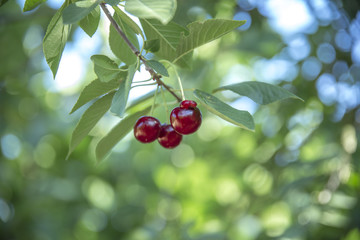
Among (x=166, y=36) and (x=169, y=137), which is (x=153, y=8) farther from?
(x=169, y=137)

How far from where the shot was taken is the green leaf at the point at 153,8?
0.59 m

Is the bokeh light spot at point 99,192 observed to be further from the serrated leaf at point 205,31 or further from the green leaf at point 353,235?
the serrated leaf at point 205,31

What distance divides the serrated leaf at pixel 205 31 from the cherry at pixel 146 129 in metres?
0.22

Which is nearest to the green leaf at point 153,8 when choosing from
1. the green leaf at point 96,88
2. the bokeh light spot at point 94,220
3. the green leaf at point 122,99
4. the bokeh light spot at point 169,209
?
the green leaf at point 122,99

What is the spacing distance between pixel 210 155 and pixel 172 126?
3076mm

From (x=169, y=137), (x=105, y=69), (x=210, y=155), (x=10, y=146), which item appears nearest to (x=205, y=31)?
(x=105, y=69)

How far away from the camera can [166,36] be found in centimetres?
101

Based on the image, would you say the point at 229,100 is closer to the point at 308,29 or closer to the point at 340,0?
the point at 308,29

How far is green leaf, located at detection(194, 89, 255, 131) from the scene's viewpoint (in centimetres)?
76

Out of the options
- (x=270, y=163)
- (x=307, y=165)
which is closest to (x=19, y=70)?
(x=270, y=163)

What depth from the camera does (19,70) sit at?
3.49m

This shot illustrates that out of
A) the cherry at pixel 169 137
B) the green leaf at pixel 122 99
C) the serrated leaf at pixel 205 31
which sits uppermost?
the green leaf at pixel 122 99

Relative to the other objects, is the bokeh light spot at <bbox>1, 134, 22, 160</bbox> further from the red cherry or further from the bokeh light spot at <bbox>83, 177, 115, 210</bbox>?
the red cherry

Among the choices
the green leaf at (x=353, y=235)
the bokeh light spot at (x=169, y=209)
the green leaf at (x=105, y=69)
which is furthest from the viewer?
the bokeh light spot at (x=169, y=209)
